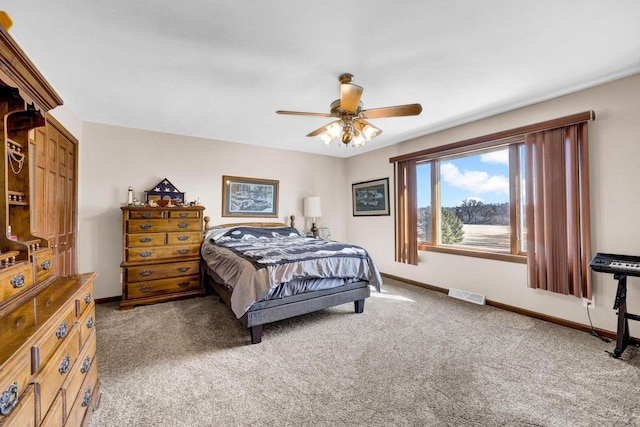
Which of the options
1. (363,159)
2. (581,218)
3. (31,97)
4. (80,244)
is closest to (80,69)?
(31,97)

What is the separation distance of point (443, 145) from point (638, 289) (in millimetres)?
2437

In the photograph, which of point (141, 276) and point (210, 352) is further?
point (141, 276)

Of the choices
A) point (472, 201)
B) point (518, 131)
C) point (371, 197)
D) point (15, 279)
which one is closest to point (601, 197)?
point (518, 131)

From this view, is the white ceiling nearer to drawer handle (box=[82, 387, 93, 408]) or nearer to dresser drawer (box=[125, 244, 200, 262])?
dresser drawer (box=[125, 244, 200, 262])

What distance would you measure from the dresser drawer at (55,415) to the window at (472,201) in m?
4.01

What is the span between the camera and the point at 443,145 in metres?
3.83

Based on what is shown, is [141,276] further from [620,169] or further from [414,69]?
[620,169]

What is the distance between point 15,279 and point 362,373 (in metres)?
2.03

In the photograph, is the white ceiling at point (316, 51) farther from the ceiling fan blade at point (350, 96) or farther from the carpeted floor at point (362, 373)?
the carpeted floor at point (362, 373)

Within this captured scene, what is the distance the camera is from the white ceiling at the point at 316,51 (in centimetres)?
163

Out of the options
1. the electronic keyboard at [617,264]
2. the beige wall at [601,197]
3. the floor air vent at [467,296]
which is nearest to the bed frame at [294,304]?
the floor air vent at [467,296]

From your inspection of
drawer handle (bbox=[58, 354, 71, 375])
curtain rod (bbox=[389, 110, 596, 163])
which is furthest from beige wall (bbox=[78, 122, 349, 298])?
drawer handle (bbox=[58, 354, 71, 375])

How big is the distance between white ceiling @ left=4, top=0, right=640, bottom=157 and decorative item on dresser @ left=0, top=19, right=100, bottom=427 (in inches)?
29.0

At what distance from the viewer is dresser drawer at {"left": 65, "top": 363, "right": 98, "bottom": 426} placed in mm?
1185
